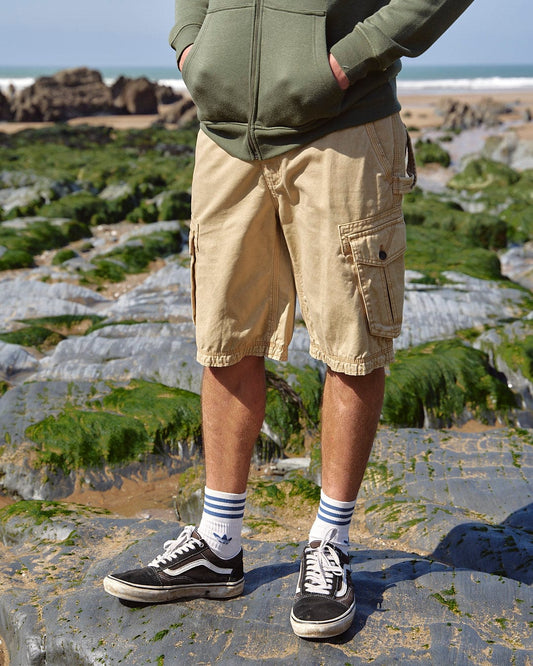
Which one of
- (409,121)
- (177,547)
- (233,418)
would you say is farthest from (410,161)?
(409,121)

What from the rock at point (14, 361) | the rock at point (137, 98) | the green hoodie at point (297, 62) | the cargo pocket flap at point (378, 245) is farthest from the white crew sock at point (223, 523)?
the rock at point (137, 98)

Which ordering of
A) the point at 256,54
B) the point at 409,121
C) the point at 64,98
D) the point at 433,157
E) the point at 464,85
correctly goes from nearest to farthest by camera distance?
the point at 256,54 < the point at 433,157 < the point at 409,121 < the point at 64,98 < the point at 464,85

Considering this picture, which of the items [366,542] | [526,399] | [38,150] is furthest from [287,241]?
[38,150]

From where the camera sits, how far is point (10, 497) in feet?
14.1

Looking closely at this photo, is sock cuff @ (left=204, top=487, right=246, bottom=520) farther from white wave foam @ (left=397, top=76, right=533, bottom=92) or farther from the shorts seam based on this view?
white wave foam @ (left=397, top=76, right=533, bottom=92)

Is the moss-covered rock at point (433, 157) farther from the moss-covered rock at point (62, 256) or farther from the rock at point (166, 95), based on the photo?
the rock at point (166, 95)

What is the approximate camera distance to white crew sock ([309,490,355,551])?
248cm

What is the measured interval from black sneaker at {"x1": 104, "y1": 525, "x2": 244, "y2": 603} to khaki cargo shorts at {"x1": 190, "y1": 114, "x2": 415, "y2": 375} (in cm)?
68

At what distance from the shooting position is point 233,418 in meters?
2.54

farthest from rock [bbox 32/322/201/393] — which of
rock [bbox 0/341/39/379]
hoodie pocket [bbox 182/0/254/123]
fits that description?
hoodie pocket [bbox 182/0/254/123]

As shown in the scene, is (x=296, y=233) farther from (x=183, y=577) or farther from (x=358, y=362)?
(x=183, y=577)

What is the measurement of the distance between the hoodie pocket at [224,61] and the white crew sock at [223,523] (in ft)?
4.25

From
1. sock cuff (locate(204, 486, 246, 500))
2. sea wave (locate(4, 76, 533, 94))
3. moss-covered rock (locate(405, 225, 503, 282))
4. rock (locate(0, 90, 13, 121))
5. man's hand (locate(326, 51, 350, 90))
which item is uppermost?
sea wave (locate(4, 76, 533, 94))

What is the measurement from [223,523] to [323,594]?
0.43 meters
